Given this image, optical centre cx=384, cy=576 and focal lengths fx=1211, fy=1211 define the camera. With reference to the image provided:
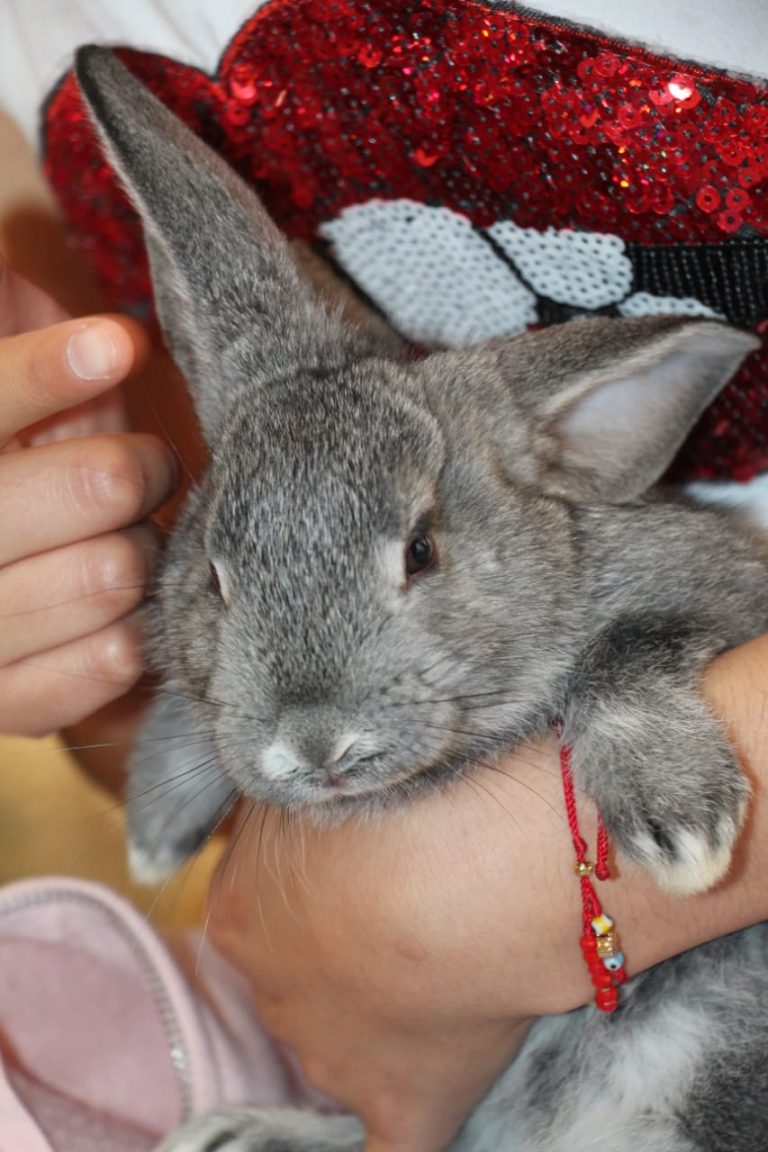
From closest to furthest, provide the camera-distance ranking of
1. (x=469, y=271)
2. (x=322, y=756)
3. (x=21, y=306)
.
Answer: (x=322, y=756), (x=469, y=271), (x=21, y=306)

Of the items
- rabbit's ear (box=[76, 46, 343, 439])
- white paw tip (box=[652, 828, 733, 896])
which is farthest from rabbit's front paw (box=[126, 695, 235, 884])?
white paw tip (box=[652, 828, 733, 896])

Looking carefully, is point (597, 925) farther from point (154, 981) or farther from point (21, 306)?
point (21, 306)

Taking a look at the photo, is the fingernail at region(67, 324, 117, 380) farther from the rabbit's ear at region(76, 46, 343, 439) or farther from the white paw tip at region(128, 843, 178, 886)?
the white paw tip at region(128, 843, 178, 886)

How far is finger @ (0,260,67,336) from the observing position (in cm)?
143

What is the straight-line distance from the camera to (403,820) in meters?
1.23

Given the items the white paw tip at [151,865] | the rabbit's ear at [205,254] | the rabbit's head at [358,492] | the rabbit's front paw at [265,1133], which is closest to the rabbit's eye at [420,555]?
the rabbit's head at [358,492]

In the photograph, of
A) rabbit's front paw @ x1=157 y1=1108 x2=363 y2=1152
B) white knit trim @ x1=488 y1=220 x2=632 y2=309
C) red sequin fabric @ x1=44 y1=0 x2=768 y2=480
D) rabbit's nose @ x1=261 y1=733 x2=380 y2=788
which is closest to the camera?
rabbit's nose @ x1=261 y1=733 x2=380 y2=788

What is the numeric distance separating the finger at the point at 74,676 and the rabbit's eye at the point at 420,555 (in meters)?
0.42

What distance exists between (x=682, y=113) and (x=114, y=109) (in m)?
0.57

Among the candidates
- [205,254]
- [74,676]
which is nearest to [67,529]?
[74,676]

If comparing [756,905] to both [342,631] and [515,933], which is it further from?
[342,631]

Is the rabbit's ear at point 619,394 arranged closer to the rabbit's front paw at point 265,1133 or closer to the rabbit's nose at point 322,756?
the rabbit's nose at point 322,756

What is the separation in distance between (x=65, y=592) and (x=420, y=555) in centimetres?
42

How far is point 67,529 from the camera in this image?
4.24 feet
